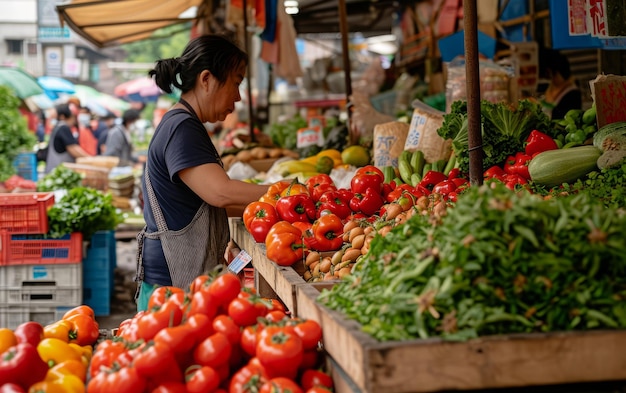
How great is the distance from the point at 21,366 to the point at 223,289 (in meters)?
0.70

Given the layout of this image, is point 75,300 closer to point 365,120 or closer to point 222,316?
point 365,120

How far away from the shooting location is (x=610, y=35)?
15.9 feet

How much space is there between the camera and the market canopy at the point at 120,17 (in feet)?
31.7

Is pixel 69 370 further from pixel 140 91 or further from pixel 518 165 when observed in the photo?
pixel 140 91

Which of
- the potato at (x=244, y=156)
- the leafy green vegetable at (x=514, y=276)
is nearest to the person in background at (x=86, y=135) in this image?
the potato at (x=244, y=156)

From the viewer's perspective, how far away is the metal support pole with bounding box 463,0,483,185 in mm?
3145

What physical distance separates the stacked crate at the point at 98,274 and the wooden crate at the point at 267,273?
3.59 metres

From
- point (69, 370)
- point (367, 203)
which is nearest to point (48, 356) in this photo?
point (69, 370)

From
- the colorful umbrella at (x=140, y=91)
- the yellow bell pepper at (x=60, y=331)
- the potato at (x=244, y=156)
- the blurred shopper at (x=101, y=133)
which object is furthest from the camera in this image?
the colorful umbrella at (x=140, y=91)

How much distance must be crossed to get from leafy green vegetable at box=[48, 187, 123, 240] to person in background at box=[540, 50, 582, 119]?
5.04m

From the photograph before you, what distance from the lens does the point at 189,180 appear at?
3.76m

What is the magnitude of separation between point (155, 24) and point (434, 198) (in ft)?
32.7

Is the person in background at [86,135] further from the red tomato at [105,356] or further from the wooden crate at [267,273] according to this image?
the red tomato at [105,356]

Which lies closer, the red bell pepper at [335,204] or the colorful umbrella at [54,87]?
the red bell pepper at [335,204]
